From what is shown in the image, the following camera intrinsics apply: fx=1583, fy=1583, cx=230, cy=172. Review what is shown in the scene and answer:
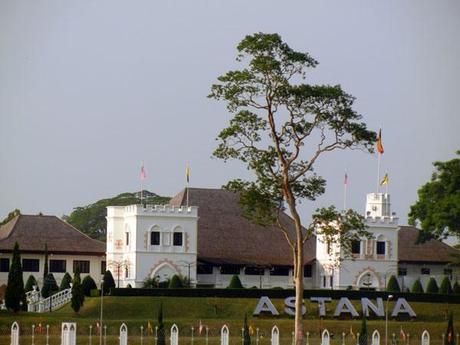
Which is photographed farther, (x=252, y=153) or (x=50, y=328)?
(x=50, y=328)

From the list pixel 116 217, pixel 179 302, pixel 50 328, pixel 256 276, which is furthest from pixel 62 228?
pixel 50 328

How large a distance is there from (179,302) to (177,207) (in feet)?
42.5

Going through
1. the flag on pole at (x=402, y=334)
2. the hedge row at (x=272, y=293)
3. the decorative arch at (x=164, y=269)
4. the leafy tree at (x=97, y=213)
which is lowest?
the flag on pole at (x=402, y=334)

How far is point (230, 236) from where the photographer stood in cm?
10244

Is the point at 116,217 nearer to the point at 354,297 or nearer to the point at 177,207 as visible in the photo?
the point at 177,207

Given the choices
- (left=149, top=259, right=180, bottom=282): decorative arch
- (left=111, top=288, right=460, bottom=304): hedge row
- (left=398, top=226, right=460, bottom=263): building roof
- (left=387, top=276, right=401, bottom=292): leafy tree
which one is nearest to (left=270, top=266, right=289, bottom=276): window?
(left=149, top=259, right=180, bottom=282): decorative arch

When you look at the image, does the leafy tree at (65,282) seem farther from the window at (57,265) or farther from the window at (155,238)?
the window at (57,265)

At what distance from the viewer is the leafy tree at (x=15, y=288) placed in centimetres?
7800

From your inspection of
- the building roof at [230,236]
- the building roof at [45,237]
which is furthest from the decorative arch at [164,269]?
the building roof at [45,237]

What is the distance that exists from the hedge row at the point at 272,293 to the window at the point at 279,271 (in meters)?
12.2

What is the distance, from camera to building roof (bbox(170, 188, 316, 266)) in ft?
330

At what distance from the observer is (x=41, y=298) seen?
88250 mm

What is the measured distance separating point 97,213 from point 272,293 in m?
53.3

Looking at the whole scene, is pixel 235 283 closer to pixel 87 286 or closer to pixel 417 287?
pixel 87 286
